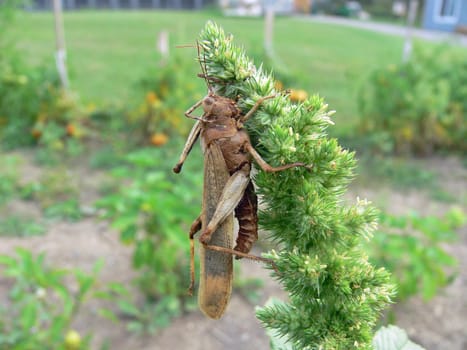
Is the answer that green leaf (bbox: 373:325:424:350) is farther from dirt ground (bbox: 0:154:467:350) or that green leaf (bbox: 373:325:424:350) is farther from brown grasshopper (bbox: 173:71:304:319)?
dirt ground (bbox: 0:154:467:350)

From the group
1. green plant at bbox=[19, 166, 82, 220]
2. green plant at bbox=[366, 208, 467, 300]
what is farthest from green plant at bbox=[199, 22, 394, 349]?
green plant at bbox=[19, 166, 82, 220]

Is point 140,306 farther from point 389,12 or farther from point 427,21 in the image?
point 389,12

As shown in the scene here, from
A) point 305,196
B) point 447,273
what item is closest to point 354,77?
point 447,273

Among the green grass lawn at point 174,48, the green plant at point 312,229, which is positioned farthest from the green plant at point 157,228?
the green grass lawn at point 174,48

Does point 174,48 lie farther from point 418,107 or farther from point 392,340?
point 392,340

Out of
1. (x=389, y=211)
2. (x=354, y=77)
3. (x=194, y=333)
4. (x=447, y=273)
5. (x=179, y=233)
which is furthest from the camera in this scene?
(x=354, y=77)

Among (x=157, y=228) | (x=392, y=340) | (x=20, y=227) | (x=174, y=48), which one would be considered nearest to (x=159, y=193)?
(x=157, y=228)
